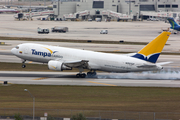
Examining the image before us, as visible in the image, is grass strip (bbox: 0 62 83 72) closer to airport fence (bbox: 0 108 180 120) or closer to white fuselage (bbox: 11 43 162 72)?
white fuselage (bbox: 11 43 162 72)

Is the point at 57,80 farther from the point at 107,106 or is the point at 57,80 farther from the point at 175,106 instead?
the point at 175,106

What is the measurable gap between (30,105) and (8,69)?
1056 inches

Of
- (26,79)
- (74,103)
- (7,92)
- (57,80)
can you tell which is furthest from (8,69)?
(74,103)

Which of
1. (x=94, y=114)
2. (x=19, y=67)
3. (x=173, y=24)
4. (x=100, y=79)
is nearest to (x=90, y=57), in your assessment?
(x=100, y=79)

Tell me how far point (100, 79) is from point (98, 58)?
3.61 meters

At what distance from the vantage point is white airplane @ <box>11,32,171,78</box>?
4812cm

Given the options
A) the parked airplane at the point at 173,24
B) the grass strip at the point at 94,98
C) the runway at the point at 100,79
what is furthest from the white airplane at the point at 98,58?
the parked airplane at the point at 173,24

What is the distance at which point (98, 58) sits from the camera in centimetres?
5006

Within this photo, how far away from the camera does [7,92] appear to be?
3912 cm

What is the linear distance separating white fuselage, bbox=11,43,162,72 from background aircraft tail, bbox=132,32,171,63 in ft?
2.98

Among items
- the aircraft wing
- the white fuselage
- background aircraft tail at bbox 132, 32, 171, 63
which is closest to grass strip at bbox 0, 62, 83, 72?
the white fuselage

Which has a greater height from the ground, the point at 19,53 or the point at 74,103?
the point at 19,53

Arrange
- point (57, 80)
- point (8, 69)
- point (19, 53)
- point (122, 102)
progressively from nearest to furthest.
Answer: point (122, 102), point (57, 80), point (19, 53), point (8, 69)

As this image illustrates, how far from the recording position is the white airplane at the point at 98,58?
158 feet
